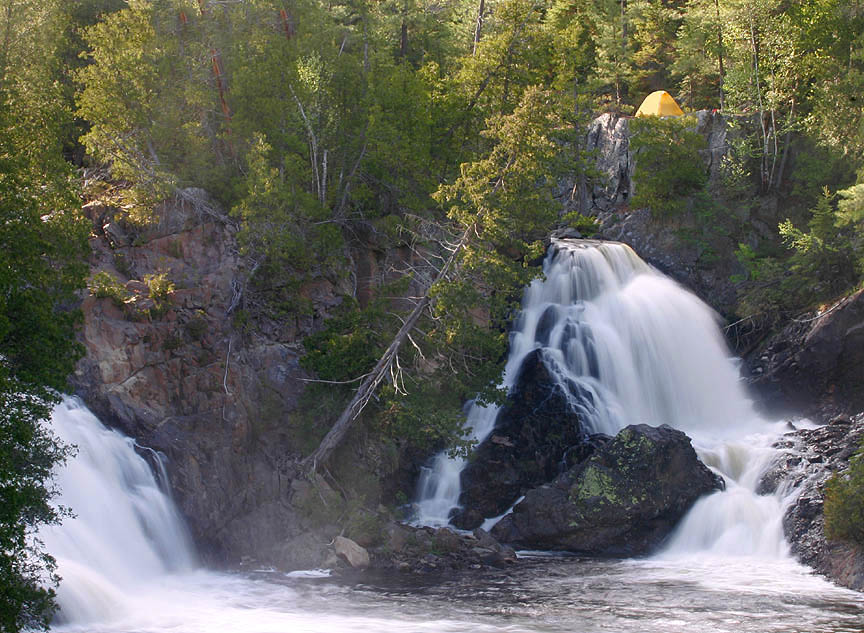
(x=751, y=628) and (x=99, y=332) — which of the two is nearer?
(x=751, y=628)

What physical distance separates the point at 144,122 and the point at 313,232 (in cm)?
568

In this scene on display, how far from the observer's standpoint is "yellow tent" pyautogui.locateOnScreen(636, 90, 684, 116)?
129ft

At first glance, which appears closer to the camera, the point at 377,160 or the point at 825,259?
the point at 377,160

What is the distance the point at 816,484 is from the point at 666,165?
17.1m

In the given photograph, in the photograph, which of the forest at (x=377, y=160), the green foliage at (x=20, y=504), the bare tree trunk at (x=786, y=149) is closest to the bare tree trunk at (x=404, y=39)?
the forest at (x=377, y=160)

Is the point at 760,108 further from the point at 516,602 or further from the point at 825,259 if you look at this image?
the point at 516,602

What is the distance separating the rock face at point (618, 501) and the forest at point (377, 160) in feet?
10.4

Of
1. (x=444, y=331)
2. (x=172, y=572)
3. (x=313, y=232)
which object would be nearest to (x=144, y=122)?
(x=313, y=232)

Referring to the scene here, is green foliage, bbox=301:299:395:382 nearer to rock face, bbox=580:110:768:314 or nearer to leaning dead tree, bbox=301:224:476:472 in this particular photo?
leaning dead tree, bbox=301:224:476:472

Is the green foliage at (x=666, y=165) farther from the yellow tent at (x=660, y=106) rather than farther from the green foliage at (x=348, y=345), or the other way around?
the green foliage at (x=348, y=345)

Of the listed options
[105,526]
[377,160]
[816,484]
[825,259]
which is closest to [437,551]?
[105,526]

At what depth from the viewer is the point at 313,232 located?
25172mm

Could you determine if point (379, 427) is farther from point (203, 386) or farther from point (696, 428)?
point (696, 428)

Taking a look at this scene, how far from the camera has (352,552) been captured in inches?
789
